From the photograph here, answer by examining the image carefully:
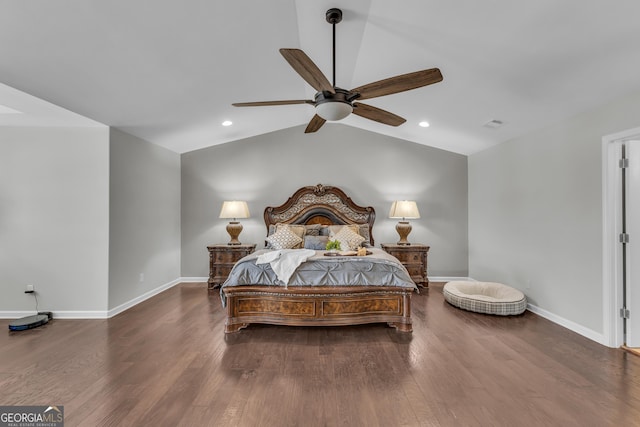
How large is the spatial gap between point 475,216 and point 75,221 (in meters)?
6.19

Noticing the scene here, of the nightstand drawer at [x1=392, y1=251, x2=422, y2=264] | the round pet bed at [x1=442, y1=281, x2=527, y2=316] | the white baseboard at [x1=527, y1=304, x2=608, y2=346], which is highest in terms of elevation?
the nightstand drawer at [x1=392, y1=251, x2=422, y2=264]

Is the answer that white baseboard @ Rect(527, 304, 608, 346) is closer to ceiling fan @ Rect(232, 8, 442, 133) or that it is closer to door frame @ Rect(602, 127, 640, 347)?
door frame @ Rect(602, 127, 640, 347)

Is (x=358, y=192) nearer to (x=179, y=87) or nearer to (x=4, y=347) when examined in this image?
(x=179, y=87)

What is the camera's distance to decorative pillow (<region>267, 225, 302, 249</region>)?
4914 millimetres

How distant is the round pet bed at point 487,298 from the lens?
3793 millimetres

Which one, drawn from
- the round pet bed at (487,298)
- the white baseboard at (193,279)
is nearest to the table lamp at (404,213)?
the round pet bed at (487,298)

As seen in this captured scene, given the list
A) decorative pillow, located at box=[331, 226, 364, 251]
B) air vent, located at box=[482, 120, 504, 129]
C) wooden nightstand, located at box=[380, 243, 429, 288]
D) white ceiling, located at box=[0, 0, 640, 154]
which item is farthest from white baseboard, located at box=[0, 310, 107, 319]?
A: air vent, located at box=[482, 120, 504, 129]

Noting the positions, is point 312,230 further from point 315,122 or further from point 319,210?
point 315,122

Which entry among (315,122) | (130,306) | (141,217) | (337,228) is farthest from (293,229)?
(130,306)

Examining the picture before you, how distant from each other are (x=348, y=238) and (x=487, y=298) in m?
2.15

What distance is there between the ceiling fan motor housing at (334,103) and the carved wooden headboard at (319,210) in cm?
329

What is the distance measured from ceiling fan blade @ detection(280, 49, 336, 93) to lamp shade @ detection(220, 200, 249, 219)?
345cm

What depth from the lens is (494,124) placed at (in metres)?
4.10

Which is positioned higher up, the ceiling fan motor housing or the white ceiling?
the white ceiling
